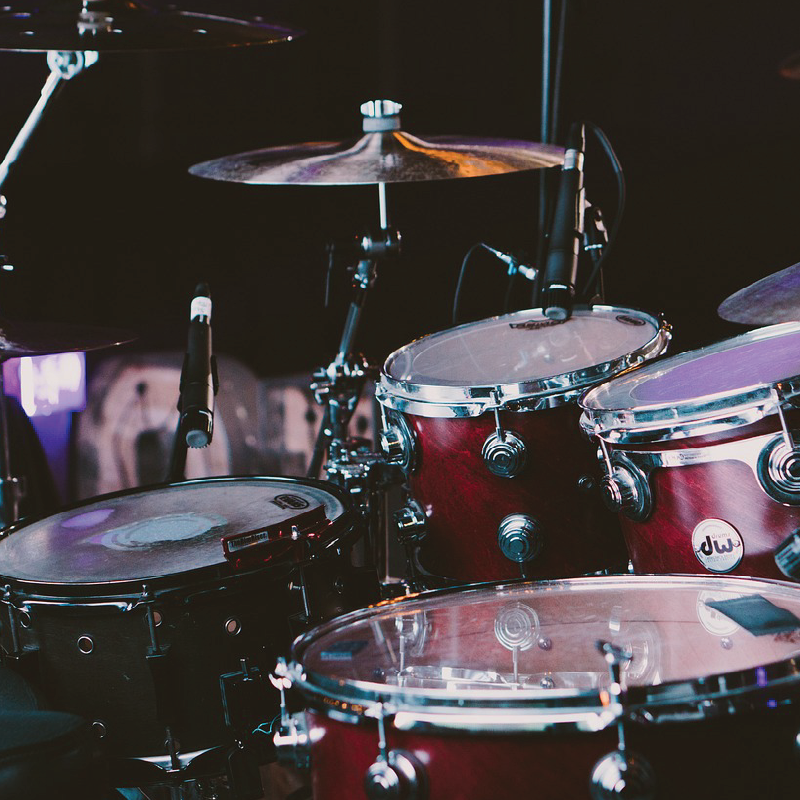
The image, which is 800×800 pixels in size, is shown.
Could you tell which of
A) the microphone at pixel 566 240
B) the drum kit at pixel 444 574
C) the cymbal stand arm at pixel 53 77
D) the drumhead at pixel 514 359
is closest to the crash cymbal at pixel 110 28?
the drum kit at pixel 444 574

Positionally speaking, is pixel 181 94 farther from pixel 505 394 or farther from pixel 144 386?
pixel 505 394

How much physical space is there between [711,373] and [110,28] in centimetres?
108

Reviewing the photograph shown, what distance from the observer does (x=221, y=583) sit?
153cm

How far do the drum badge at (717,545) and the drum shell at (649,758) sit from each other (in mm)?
480

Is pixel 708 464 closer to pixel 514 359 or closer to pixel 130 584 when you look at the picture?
pixel 514 359

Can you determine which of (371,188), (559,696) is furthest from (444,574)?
(371,188)

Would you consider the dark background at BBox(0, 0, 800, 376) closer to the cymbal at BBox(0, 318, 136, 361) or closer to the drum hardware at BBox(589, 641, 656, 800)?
the cymbal at BBox(0, 318, 136, 361)

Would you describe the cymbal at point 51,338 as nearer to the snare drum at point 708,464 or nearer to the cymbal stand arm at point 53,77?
the cymbal stand arm at point 53,77

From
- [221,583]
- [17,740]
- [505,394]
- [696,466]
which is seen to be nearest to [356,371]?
[505,394]

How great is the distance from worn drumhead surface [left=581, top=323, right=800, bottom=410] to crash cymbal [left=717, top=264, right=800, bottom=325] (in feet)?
0.10

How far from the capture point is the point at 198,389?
66.2 inches

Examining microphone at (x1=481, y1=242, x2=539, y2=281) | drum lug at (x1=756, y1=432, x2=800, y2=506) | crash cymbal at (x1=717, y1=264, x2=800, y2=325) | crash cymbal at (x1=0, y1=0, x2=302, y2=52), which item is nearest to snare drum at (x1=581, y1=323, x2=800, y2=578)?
drum lug at (x1=756, y1=432, x2=800, y2=506)

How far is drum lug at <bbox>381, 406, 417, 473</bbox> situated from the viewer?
196cm

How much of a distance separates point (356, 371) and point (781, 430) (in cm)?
101
